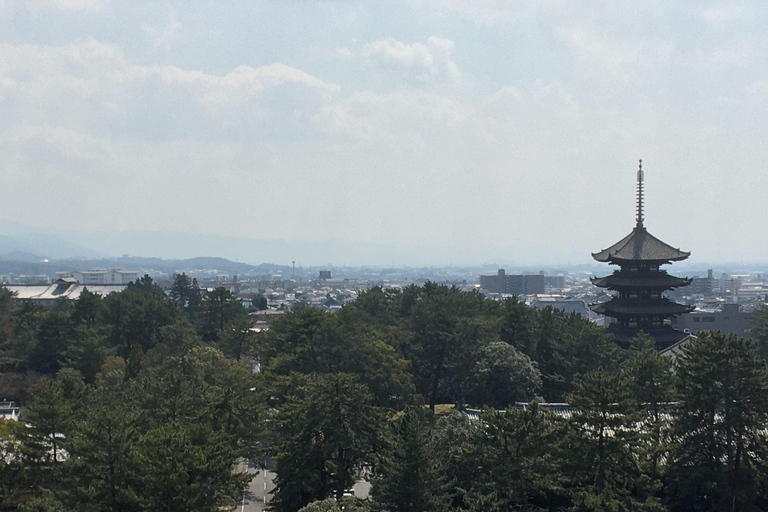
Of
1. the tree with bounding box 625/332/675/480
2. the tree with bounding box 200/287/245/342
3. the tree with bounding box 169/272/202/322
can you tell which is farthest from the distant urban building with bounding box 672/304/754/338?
the tree with bounding box 625/332/675/480

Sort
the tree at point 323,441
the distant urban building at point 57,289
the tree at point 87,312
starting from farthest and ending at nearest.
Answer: the distant urban building at point 57,289, the tree at point 87,312, the tree at point 323,441

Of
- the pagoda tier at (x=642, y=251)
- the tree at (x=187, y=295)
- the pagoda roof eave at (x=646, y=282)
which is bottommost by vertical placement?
the tree at (x=187, y=295)

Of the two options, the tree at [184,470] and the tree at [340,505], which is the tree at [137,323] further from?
the tree at [340,505]

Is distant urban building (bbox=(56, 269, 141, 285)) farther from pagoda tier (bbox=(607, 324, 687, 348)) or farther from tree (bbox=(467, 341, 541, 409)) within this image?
tree (bbox=(467, 341, 541, 409))

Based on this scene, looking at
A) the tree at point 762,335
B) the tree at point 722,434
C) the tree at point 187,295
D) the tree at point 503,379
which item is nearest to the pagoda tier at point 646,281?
the tree at point 762,335

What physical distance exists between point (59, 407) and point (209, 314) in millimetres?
27989

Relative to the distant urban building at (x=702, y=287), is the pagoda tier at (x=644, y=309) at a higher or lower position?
higher

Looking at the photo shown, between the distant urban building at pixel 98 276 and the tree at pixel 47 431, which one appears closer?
the tree at pixel 47 431

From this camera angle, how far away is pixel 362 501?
2005 cm

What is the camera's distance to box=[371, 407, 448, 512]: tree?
1838 cm

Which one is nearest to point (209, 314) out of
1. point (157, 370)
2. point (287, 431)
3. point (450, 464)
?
point (157, 370)

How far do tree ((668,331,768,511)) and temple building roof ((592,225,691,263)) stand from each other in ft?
68.2

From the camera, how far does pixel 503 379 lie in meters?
33.1

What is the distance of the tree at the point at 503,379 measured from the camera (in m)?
32.8
